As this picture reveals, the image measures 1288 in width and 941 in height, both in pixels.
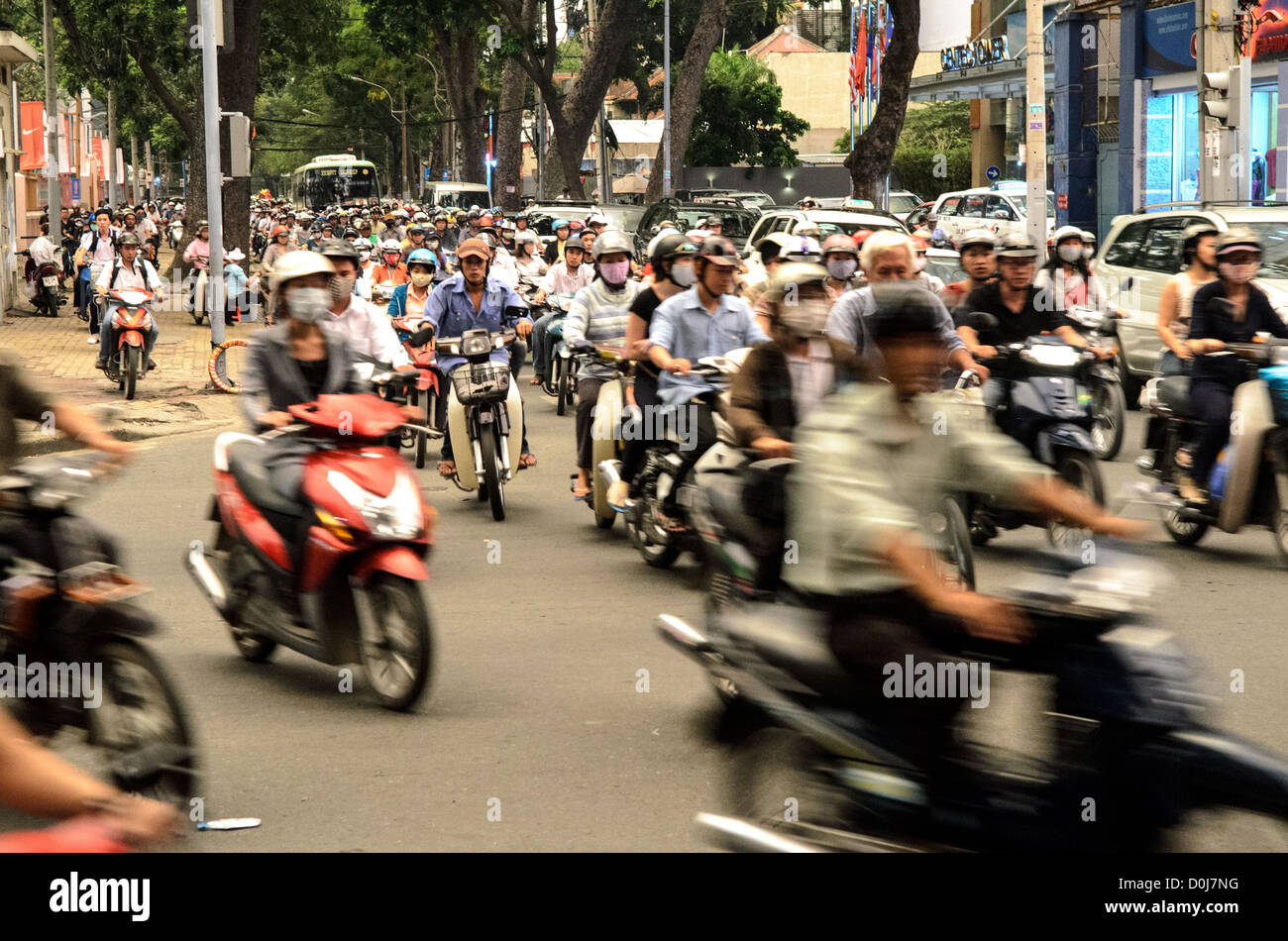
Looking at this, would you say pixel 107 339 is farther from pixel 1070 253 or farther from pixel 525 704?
pixel 525 704

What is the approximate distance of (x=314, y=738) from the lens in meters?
6.23

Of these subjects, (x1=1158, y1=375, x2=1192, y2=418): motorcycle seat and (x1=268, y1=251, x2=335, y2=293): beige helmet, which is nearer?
(x1=268, y1=251, x2=335, y2=293): beige helmet

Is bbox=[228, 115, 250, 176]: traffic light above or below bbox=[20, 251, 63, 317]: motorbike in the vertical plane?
above

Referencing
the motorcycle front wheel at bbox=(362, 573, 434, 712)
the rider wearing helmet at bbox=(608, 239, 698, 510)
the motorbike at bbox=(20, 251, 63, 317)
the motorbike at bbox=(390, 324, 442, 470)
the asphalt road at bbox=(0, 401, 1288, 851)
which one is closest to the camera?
the asphalt road at bbox=(0, 401, 1288, 851)

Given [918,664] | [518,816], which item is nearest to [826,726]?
[918,664]

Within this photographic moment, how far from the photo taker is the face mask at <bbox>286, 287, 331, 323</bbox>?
724cm

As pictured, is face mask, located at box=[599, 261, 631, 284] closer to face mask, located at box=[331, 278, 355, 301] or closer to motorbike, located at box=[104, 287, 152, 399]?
face mask, located at box=[331, 278, 355, 301]

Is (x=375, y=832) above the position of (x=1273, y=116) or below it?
below

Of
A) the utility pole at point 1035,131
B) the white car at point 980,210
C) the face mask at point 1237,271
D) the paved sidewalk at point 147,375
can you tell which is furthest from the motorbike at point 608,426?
the white car at point 980,210

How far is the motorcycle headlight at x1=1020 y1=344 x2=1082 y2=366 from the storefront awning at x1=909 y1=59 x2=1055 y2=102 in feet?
128

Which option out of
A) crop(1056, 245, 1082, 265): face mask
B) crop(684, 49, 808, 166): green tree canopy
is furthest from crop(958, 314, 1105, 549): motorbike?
crop(684, 49, 808, 166): green tree canopy

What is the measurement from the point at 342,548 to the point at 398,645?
43cm
